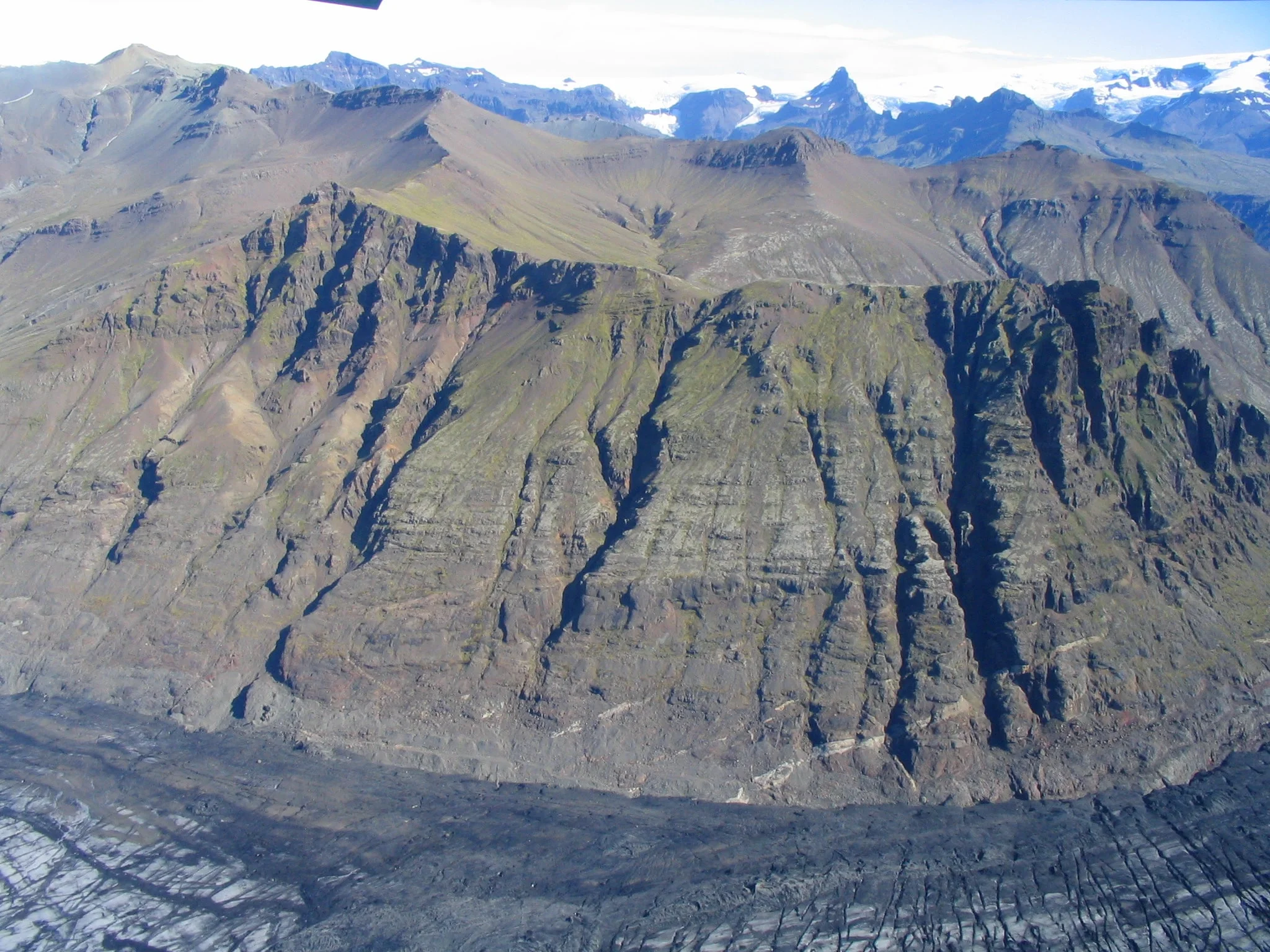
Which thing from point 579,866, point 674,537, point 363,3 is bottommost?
point 579,866

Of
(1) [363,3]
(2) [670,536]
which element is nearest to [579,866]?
(2) [670,536]

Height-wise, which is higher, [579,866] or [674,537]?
[674,537]

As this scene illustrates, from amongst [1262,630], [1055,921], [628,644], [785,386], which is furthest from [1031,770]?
[785,386]

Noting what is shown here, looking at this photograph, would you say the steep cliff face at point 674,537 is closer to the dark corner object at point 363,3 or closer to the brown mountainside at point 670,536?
the brown mountainside at point 670,536

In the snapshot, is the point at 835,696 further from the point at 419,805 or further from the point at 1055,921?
the point at 419,805

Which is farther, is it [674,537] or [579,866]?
[674,537]

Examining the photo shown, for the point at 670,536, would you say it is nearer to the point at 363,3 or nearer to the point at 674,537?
the point at 674,537

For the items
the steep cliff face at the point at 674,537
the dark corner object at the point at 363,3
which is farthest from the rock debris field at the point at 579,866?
the dark corner object at the point at 363,3
